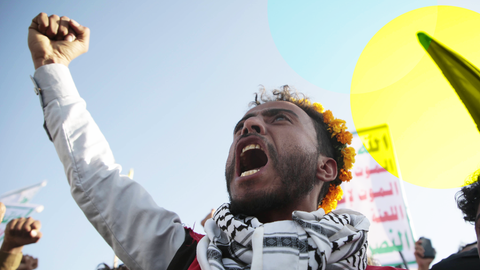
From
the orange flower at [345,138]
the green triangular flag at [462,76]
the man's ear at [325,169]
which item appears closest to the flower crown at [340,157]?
the orange flower at [345,138]

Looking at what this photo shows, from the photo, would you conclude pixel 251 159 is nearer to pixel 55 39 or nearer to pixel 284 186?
pixel 284 186

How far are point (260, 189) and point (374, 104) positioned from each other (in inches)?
31.9

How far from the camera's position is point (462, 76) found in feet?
2.46

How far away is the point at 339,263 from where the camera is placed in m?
1.52

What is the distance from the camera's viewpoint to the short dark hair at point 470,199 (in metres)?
2.08

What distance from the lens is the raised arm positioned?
1.93m

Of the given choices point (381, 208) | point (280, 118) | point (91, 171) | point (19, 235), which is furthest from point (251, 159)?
point (381, 208)

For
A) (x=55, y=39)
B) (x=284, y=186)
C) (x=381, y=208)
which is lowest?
(x=381, y=208)

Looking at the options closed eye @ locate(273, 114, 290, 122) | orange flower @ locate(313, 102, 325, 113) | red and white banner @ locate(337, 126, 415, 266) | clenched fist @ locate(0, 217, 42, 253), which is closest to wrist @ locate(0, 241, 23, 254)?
clenched fist @ locate(0, 217, 42, 253)

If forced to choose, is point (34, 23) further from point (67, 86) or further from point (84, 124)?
point (84, 124)

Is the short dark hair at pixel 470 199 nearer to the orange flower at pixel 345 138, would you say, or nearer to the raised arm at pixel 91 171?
the orange flower at pixel 345 138

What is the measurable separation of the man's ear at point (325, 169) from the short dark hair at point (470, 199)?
2.84ft

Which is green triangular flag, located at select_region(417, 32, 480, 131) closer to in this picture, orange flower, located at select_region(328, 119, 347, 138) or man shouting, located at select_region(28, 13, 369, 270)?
man shouting, located at select_region(28, 13, 369, 270)

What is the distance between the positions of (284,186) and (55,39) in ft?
7.14
